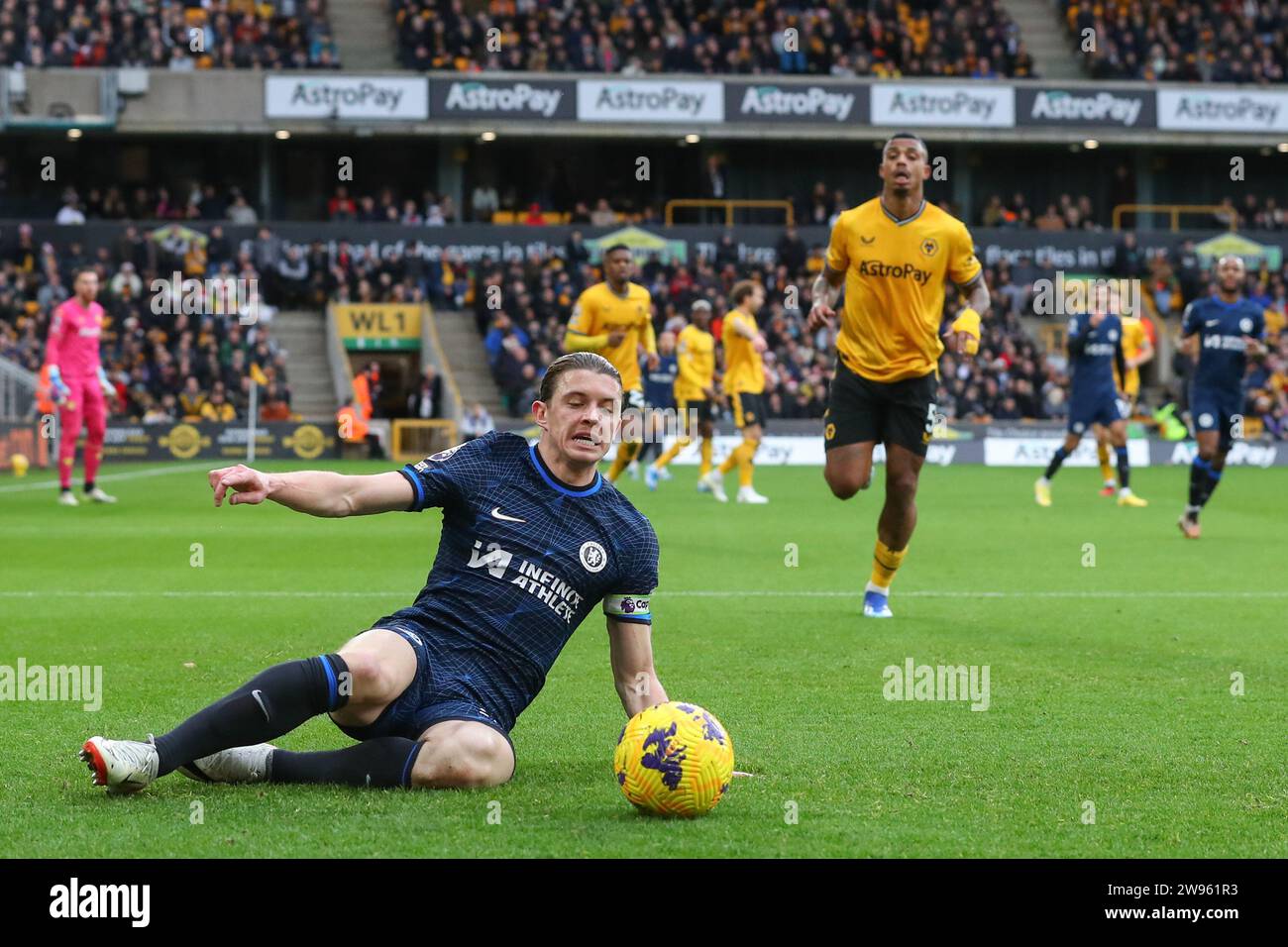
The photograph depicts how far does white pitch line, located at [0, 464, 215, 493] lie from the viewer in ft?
72.6

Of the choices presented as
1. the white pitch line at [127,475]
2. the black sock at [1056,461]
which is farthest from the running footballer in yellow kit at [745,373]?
the white pitch line at [127,475]

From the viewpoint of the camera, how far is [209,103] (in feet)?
130

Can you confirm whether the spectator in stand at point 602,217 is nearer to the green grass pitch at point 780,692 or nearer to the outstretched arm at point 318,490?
the green grass pitch at point 780,692

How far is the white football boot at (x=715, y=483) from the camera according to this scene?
21169mm

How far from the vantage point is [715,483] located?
21.5 metres

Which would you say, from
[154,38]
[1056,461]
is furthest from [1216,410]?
[154,38]

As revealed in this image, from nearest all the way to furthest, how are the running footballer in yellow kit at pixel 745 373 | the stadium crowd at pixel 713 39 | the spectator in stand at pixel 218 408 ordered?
the running footballer in yellow kit at pixel 745 373
the spectator in stand at pixel 218 408
the stadium crowd at pixel 713 39

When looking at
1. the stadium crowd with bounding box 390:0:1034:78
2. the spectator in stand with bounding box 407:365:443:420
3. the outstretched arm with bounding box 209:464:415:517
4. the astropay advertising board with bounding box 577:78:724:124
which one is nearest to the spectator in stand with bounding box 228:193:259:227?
the stadium crowd with bounding box 390:0:1034:78

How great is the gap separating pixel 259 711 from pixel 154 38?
125ft

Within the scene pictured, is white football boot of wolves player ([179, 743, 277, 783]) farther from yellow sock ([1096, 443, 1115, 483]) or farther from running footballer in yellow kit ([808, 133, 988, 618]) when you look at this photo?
yellow sock ([1096, 443, 1115, 483])

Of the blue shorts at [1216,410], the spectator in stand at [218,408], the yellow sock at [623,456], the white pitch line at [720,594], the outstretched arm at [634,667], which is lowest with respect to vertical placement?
the spectator in stand at [218,408]

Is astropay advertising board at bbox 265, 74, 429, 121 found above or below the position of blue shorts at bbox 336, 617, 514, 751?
above

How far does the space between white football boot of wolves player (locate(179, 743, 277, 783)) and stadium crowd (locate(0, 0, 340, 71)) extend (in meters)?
37.0

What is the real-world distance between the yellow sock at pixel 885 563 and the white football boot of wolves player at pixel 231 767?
5134 millimetres
